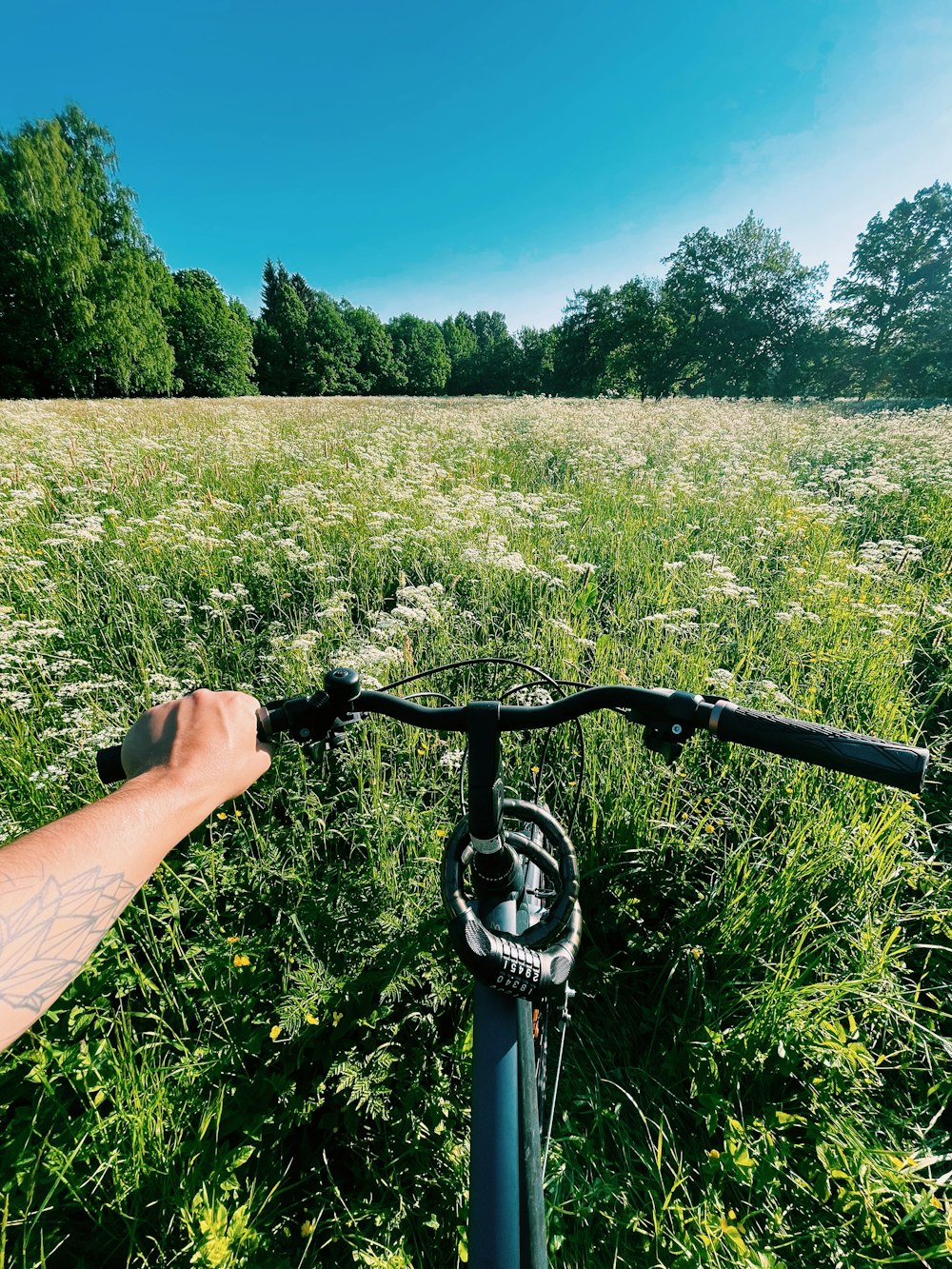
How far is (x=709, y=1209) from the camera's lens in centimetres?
142

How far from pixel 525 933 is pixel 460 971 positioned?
0.91 meters

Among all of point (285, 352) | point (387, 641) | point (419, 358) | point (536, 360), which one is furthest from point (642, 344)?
point (387, 641)

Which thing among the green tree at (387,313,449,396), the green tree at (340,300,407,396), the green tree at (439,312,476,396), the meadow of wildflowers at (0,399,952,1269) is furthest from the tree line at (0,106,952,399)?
the meadow of wildflowers at (0,399,952,1269)

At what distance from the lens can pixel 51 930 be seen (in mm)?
820

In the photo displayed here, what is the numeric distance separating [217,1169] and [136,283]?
56.8 metres

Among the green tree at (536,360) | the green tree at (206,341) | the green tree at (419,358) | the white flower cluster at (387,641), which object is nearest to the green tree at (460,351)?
the green tree at (419,358)

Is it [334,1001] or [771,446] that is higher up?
[771,446]

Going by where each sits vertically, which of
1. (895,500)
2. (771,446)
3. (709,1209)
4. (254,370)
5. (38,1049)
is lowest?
(709,1209)

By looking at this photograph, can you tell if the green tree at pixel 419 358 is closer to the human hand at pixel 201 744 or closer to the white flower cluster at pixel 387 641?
the white flower cluster at pixel 387 641

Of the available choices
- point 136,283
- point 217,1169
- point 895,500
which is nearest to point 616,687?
point 217,1169

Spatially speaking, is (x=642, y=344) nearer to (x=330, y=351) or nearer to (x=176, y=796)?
(x=330, y=351)

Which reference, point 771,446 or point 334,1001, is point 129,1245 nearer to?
point 334,1001

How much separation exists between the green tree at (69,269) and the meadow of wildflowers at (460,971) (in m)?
50.6

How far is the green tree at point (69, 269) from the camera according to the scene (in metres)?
36.9
